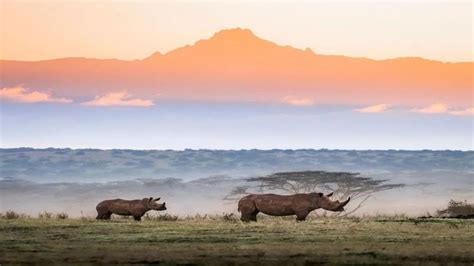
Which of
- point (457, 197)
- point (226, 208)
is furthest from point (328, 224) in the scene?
point (457, 197)

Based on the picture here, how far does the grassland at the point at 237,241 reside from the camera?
30.7 m

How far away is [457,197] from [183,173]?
25373 mm

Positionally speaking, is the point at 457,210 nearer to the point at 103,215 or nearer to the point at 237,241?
the point at 103,215

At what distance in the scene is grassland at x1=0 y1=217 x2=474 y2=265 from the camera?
1209 inches

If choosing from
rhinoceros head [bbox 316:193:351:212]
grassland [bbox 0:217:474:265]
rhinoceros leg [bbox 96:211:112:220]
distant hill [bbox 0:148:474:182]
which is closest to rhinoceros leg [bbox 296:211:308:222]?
grassland [bbox 0:217:474:265]

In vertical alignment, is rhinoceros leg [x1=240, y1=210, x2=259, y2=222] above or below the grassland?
above

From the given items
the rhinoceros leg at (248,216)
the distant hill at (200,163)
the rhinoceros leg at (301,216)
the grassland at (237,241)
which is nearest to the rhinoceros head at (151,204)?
the grassland at (237,241)

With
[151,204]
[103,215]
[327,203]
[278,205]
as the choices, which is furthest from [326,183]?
[103,215]

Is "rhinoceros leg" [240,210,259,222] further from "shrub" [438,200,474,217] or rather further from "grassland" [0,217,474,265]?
"shrub" [438,200,474,217]

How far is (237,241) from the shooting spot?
35.3 m

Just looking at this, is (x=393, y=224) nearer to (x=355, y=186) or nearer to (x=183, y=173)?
(x=355, y=186)

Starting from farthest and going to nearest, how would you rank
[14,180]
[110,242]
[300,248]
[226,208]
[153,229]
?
[14,180], [226,208], [153,229], [110,242], [300,248]

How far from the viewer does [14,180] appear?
8462cm

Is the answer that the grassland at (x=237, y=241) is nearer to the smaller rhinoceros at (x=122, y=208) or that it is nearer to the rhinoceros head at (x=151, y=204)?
the smaller rhinoceros at (x=122, y=208)
